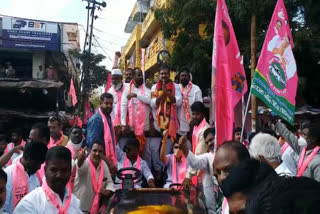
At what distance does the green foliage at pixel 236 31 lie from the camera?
12320 millimetres

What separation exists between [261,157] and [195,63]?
9.70 meters

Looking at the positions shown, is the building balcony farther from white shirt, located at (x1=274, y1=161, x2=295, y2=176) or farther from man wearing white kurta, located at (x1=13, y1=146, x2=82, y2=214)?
man wearing white kurta, located at (x1=13, y1=146, x2=82, y2=214)

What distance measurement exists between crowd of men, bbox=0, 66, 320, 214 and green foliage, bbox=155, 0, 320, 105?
230 inches

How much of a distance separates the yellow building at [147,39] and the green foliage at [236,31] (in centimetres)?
229

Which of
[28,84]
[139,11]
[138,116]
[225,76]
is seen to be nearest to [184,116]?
[138,116]

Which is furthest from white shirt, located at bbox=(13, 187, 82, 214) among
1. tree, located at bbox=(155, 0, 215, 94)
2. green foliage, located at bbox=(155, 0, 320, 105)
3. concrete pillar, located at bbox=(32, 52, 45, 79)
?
concrete pillar, located at bbox=(32, 52, 45, 79)

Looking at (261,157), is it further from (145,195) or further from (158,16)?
(158,16)

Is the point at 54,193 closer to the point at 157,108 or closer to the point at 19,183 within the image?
the point at 19,183

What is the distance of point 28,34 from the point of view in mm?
25609

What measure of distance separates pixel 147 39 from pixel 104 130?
20.7 metres

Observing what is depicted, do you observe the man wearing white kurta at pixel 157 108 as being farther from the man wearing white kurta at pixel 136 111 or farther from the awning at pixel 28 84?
the awning at pixel 28 84

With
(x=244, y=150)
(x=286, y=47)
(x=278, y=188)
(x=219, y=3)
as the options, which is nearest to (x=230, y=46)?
A: (x=219, y=3)

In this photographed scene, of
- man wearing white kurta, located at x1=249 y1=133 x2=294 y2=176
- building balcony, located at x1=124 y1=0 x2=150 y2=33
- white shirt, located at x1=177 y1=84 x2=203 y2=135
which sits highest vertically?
building balcony, located at x1=124 y1=0 x2=150 y2=33

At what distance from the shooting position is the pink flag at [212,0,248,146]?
4281mm
